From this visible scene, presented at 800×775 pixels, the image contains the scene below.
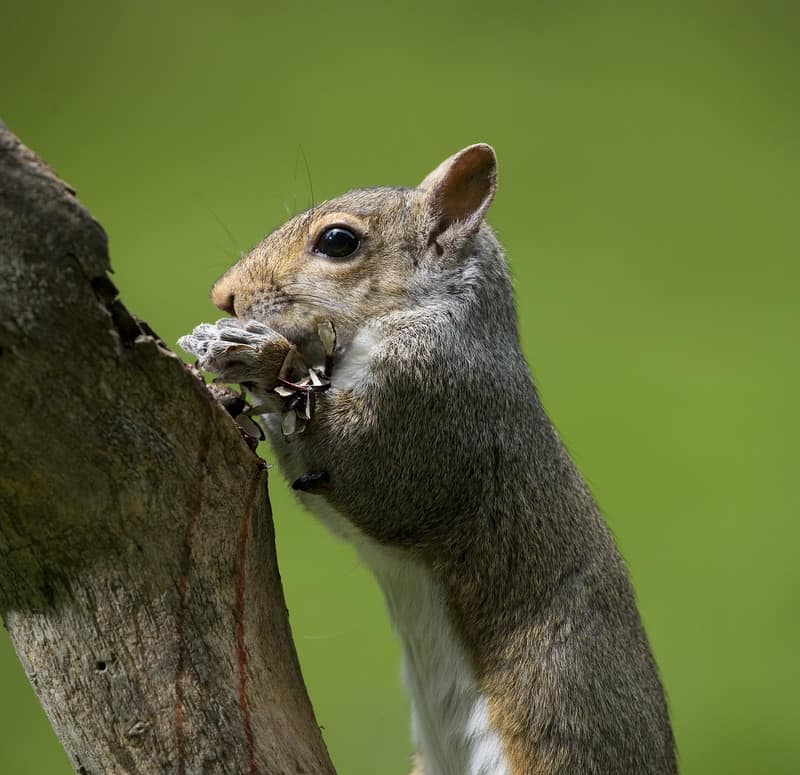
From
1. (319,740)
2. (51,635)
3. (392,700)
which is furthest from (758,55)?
(51,635)

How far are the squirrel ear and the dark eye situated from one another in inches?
8.1

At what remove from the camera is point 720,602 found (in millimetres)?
3963

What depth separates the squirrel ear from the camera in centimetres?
238

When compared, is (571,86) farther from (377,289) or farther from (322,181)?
(377,289)

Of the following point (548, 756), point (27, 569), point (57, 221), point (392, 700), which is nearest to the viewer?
point (57, 221)

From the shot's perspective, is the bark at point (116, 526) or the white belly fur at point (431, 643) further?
the white belly fur at point (431, 643)

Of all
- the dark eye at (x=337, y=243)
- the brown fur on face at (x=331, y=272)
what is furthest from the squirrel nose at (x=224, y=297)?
the dark eye at (x=337, y=243)

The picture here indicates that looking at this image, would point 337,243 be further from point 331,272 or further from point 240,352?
point 240,352

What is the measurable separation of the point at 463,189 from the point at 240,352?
2.52 feet

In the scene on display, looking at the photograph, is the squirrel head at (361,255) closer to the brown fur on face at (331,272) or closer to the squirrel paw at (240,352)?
the brown fur on face at (331,272)

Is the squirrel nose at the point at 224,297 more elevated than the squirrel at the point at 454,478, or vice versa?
the squirrel nose at the point at 224,297

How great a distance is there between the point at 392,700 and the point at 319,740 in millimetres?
2104

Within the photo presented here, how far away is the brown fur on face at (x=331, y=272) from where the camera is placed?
220 centimetres

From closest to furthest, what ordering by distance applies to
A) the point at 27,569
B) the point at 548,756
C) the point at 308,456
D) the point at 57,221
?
the point at 57,221 → the point at 27,569 → the point at 308,456 → the point at 548,756
